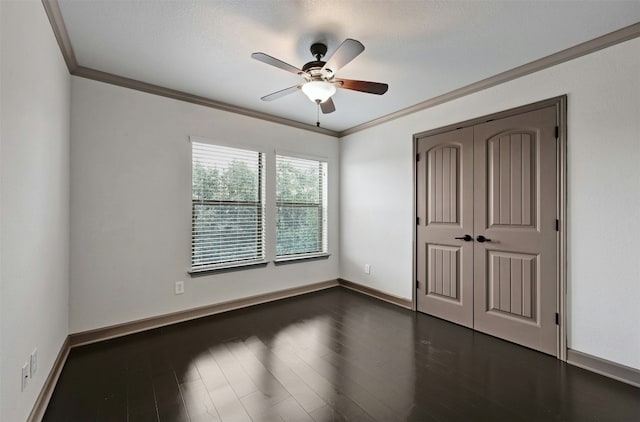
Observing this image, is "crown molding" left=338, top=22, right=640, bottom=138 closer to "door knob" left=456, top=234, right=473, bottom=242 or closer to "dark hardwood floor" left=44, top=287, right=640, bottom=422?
"door knob" left=456, top=234, right=473, bottom=242

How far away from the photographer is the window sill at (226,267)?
10.7 feet

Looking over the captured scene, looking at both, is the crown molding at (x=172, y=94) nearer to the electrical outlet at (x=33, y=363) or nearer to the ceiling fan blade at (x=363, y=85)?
the ceiling fan blade at (x=363, y=85)

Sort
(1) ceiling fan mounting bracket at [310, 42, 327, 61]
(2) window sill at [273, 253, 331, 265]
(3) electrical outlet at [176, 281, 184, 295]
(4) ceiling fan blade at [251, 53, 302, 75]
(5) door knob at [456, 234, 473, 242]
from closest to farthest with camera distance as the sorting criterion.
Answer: (4) ceiling fan blade at [251, 53, 302, 75] → (1) ceiling fan mounting bracket at [310, 42, 327, 61] → (5) door knob at [456, 234, 473, 242] → (3) electrical outlet at [176, 281, 184, 295] → (2) window sill at [273, 253, 331, 265]

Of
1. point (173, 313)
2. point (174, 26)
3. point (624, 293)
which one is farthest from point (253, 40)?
point (624, 293)

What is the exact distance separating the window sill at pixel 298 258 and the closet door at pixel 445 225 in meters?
1.47

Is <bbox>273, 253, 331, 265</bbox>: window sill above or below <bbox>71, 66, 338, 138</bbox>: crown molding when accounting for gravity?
below

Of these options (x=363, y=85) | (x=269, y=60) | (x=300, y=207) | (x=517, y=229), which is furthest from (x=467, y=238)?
(x=269, y=60)

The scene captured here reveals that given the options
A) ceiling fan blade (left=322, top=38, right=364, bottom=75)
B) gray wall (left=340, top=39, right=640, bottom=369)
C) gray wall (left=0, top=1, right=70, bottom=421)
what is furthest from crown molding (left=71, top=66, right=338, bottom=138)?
gray wall (left=340, top=39, right=640, bottom=369)

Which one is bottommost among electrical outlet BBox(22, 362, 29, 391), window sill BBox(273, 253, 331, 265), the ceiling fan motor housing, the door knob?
electrical outlet BBox(22, 362, 29, 391)

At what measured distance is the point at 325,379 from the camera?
2.11 metres

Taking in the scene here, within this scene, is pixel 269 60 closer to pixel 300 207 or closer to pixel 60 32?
pixel 60 32

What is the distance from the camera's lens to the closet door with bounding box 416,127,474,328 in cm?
305

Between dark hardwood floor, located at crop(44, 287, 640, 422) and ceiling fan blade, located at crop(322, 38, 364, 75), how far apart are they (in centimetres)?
224

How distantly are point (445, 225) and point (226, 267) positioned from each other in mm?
2577
